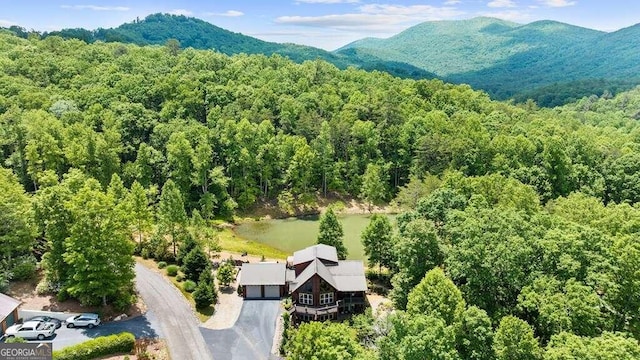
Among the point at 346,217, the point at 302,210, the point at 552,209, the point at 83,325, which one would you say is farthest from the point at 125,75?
the point at 552,209

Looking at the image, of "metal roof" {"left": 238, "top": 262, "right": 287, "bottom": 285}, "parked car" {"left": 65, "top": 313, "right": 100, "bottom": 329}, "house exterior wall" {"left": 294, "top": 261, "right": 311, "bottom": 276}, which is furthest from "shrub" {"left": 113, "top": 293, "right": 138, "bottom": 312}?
"house exterior wall" {"left": 294, "top": 261, "right": 311, "bottom": 276}

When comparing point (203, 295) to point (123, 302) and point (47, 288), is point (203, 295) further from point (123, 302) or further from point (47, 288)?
point (47, 288)

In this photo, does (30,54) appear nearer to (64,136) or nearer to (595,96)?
(64,136)

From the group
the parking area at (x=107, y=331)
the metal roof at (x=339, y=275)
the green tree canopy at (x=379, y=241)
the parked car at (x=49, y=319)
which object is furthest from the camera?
the green tree canopy at (x=379, y=241)

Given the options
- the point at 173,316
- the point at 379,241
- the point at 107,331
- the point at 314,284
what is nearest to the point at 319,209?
the point at 379,241

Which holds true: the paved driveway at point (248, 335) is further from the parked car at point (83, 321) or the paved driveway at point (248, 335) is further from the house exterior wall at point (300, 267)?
the parked car at point (83, 321)

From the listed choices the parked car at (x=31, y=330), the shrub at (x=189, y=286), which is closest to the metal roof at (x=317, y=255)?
the shrub at (x=189, y=286)
